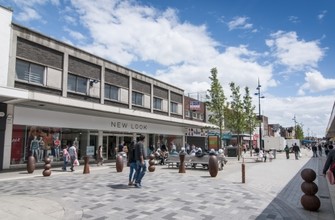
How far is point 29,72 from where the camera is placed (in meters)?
18.1

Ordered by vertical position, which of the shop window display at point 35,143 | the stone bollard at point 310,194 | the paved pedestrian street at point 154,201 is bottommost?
the paved pedestrian street at point 154,201

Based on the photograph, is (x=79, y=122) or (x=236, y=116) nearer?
(x=79, y=122)

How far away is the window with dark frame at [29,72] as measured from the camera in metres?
17.6

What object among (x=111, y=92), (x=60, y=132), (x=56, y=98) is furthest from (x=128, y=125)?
(x=56, y=98)

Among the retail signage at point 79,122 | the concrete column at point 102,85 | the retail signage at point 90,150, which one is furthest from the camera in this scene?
the concrete column at point 102,85

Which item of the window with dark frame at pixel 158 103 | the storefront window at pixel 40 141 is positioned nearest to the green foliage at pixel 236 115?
the window with dark frame at pixel 158 103

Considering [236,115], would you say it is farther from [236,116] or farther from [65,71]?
[65,71]

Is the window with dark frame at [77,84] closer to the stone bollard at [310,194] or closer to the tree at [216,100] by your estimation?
the tree at [216,100]

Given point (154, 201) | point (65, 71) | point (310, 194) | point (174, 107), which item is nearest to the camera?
point (310, 194)

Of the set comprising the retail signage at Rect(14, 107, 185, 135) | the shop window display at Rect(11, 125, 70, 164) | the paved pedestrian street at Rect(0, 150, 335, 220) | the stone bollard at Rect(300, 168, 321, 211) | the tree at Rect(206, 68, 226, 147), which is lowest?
the paved pedestrian street at Rect(0, 150, 335, 220)

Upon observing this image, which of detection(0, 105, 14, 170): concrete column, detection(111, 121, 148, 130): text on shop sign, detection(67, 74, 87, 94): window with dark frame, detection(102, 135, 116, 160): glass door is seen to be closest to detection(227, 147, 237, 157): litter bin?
detection(111, 121, 148, 130): text on shop sign

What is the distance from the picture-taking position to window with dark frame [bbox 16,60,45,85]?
1756cm

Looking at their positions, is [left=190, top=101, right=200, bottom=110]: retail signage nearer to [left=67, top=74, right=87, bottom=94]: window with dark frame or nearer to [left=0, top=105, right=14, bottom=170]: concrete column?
[left=67, top=74, right=87, bottom=94]: window with dark frame

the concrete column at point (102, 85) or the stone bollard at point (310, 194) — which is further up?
the concrete column at point (102, 85)
